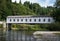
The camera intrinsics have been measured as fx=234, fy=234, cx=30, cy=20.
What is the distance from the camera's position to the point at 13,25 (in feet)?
246

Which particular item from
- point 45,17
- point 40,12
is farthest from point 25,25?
point 40,12

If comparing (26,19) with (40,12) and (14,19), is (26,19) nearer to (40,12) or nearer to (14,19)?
(14,19)

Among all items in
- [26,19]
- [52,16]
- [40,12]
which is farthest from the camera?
[40,12]

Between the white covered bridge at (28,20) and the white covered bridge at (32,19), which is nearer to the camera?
the white covered bridge at (32,19)

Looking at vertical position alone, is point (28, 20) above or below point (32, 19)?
below

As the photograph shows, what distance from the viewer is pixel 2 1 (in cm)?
6906

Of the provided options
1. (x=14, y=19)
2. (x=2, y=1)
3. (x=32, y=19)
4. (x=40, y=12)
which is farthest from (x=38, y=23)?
(x=40, y=12)

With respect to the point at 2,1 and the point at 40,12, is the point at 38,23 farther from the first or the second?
the point at 40,12

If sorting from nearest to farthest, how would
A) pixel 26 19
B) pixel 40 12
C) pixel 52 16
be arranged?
pixel 52 16 < pixel 26 19 < pixel 40 12

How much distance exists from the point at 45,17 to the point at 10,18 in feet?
37.0

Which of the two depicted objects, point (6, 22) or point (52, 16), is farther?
point (6, 22)

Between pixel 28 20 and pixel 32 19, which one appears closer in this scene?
pixel 32 19

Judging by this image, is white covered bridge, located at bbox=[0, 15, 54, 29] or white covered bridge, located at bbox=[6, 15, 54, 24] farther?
white covered bridge, located at bbox=[0, 15, 54, 29]

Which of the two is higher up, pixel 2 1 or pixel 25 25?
pixel 2 1
